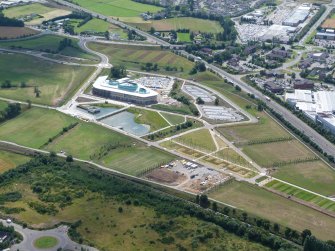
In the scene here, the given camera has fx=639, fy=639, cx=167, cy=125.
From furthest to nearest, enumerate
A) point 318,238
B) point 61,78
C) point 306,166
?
point 61,78 → point 306,166 → point 318,238

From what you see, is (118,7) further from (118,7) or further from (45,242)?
(45,242)

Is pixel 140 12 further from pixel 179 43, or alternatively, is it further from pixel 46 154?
pixel 46 154

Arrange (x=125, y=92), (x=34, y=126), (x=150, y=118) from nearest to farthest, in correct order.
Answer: (x=34, y=126) < (x=150, y=118) < (x=125, y=92)

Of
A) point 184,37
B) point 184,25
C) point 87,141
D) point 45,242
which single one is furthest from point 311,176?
point 184,25

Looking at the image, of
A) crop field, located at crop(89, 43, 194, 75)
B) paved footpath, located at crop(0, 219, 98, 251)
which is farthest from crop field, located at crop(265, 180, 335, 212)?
crop field, located at crop(89, 43, 194, 75)

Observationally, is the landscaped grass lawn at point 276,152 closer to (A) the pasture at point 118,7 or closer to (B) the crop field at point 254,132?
(B) the crop field at point 254,132

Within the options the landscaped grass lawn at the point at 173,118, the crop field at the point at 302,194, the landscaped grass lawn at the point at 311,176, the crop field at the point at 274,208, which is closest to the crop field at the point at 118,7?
the landscaped grass lawn at the point at 173,118

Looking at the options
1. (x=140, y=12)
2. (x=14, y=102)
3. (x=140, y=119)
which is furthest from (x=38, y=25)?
(x=140, y=119)
